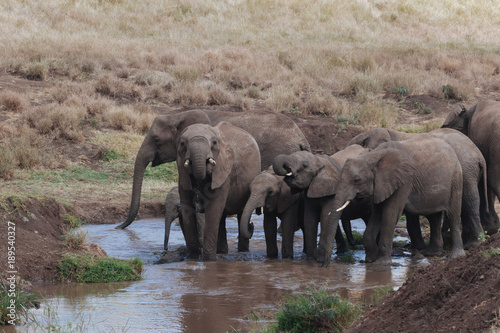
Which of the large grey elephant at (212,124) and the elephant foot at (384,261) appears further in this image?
the large grey elephant at (212,124)

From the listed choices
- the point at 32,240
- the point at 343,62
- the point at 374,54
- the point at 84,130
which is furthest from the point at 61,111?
the point at 374,54

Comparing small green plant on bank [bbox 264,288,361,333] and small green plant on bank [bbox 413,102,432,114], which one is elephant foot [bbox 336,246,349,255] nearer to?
small green plant on bank [bbox 264,288,361,333]

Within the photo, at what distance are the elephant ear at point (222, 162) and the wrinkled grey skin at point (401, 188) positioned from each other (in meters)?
1.48

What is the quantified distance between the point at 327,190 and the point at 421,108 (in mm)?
13176

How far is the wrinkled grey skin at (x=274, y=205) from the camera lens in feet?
33.9

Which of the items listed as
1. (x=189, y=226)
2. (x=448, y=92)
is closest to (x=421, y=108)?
(x=448, y=92)

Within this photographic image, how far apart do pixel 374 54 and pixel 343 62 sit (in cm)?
195

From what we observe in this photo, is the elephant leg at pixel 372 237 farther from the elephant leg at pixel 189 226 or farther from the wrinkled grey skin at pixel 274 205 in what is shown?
the elephant leg at pixel 189 226

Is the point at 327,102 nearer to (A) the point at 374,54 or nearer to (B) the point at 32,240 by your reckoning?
(A) the point at 374,54

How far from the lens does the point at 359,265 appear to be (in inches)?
408

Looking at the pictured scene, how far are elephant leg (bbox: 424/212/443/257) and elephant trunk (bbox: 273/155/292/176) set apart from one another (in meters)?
2.29

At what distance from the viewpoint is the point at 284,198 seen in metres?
10.7

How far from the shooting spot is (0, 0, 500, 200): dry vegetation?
19016 mm

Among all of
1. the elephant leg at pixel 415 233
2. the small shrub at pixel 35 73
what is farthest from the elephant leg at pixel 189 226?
the small shrub at pixel 35 73
